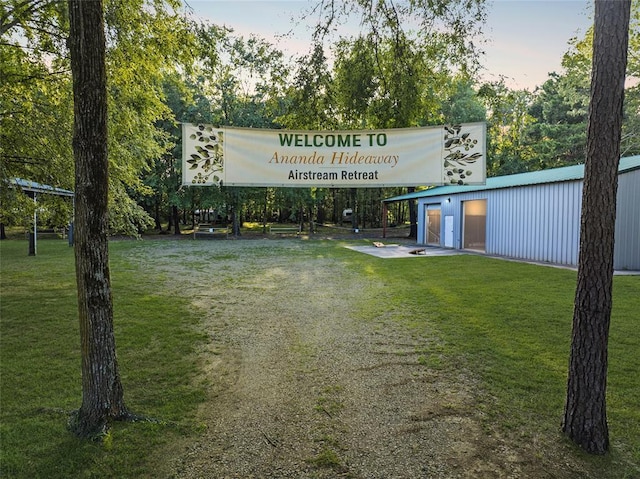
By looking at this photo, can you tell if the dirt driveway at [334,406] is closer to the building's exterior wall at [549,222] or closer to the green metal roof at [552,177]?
the green metal roof at [552,177]

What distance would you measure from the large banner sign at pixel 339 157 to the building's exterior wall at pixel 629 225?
11.2m

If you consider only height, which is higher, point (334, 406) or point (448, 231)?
point (448, 231)

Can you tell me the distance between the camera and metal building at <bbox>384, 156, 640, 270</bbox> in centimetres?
1191

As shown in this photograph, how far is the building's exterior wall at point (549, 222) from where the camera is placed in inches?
468

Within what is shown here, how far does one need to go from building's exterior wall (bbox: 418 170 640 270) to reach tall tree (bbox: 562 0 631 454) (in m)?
8.80

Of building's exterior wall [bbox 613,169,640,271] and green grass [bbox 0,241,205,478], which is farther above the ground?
building's exterior wall [bbox 613,169,640,271]

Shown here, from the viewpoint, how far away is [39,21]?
24.6ft

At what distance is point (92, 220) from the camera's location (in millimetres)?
2939

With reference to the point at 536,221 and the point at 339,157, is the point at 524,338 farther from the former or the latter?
the point at 536,221

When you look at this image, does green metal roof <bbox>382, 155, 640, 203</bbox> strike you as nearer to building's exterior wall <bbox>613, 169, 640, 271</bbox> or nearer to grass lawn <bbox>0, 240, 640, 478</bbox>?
building's exterior wall <bbox>613, 169, 640, 271</bbox>

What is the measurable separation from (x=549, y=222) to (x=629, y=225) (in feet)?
7.67

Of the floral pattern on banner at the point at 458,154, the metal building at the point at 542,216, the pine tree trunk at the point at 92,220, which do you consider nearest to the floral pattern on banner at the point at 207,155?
the pine tree trunk at the point at 92,220

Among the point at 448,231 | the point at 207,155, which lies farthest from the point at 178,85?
the point at 448,231

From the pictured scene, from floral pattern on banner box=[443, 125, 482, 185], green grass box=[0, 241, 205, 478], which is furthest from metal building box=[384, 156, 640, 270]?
green grass box=[0, 241, 205, 478]
